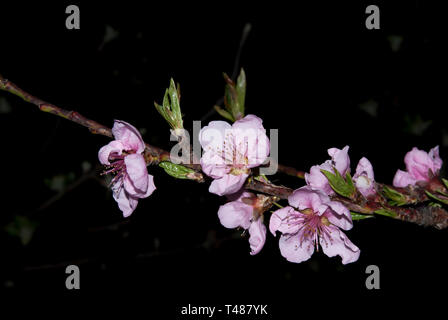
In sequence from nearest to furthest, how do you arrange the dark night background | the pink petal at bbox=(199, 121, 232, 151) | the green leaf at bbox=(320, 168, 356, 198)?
1. the green leaf at bbox=(320, 168, 356, 198)
2. the pink petal at bbox=(199, 121, 232, 151)
3. the dark night background

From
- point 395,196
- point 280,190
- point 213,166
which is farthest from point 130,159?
point 395,196

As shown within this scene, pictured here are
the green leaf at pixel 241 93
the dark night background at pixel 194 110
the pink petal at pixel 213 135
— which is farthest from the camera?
the dark night background at pixel 194 110

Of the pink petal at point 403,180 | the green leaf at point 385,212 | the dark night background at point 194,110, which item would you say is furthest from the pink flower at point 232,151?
the dark night background at point 194,110

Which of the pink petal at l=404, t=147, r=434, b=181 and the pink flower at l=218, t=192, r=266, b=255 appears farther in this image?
the pink petal at l=404, t=147, r=434, b=181

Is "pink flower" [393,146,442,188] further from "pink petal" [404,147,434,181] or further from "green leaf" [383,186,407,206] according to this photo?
"green leaf" [383,186,407,206]

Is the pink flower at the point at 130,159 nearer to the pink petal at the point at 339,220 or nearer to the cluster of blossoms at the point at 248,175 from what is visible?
the cluster of blossoms at the point at 248,175

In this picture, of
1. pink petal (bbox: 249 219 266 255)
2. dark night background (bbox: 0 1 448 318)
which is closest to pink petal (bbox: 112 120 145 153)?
pink petal (bbox: 249 219 266 255)
